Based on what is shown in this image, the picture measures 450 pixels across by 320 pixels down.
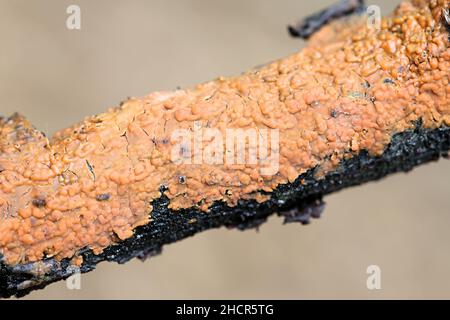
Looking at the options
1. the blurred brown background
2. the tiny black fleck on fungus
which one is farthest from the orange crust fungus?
the blurred brown background

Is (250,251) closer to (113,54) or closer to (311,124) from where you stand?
(113,54)

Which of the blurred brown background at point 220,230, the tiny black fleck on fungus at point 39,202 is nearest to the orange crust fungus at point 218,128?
the tiny black fleck on fungus at point 39,202

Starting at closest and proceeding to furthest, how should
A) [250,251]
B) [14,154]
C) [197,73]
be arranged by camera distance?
[14,154], [250,251], [197,73]

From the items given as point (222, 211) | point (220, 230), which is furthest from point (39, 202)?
point (220, 230)

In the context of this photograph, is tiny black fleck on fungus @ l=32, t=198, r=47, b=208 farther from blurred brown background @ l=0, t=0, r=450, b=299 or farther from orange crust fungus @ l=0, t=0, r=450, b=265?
blurred brown background @ l=0, t=0, r=450, b=299

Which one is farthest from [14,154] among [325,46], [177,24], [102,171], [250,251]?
[177,24]
